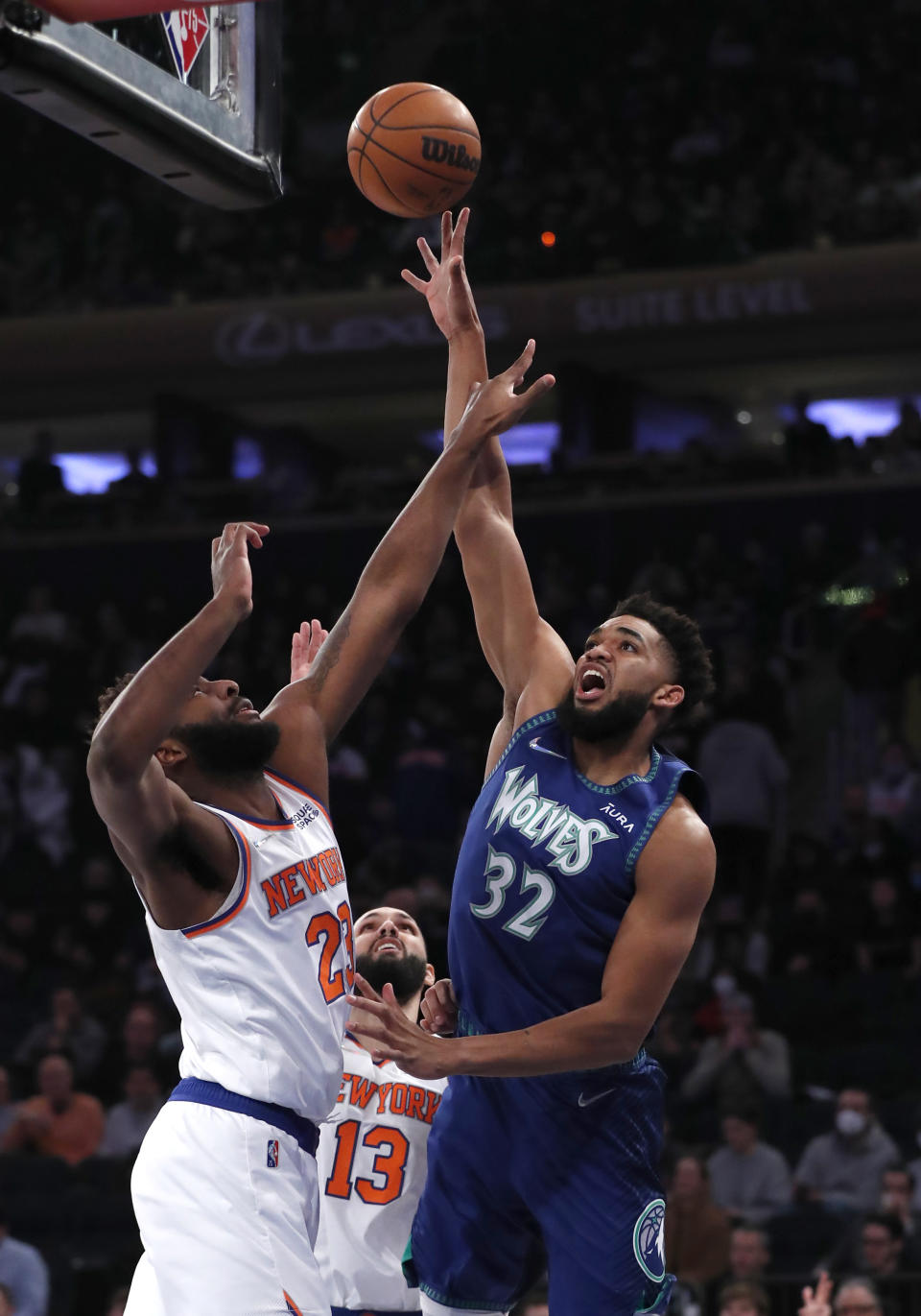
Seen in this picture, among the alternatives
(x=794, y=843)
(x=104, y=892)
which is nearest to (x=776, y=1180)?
(x=794, y=843)

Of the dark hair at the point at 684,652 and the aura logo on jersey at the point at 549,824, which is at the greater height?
the dark hair at the point at 684,652

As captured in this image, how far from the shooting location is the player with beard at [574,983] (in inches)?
167

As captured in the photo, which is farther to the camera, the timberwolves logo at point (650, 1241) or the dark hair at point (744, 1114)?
the dark hair at point (744, 1114)

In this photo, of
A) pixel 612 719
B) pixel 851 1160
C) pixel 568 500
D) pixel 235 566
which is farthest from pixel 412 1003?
pixel 568 500

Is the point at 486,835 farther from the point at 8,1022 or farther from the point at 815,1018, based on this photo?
the point at 8,1022

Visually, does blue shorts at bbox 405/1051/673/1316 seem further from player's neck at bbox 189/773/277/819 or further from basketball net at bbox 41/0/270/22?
basketball net at bbox 41/0/270/22

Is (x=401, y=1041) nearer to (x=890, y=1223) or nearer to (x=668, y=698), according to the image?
(x=668, y=698)

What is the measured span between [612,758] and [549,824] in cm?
26

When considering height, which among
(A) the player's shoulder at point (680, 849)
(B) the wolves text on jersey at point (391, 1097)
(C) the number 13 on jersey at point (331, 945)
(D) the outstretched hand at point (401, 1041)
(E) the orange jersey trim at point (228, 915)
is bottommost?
(B) the wolves text on jersey at point (391, 1097)

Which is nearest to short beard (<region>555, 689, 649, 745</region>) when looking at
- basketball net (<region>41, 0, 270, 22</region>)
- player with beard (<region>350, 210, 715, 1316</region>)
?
player with beard (<region>350, 210, 715, 1316</region>)

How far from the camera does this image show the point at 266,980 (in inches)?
154

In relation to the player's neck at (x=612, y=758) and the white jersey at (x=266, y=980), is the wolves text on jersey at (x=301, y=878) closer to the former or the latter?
the white jersey at (x=266, y=980)

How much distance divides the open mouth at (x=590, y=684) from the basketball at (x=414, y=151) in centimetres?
151

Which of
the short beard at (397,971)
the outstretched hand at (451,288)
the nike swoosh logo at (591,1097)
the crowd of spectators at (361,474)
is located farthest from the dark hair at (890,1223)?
the crowd of spectators at (361,474)
